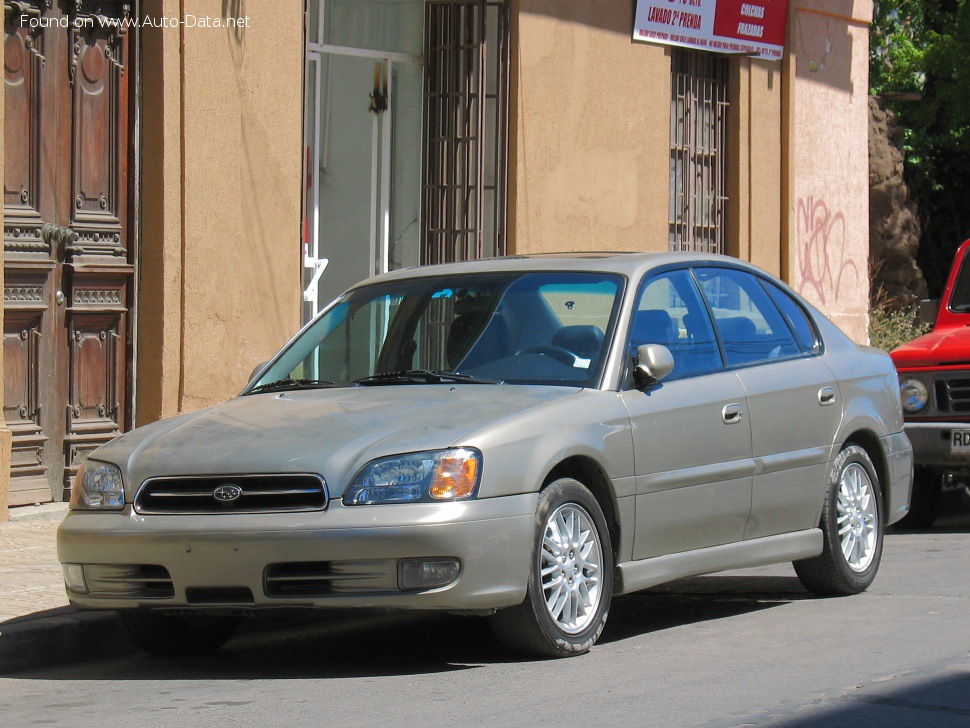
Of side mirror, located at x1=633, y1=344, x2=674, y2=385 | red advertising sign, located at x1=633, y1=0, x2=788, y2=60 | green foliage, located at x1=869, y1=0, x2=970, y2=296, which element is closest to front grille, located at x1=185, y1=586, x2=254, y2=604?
side mirror, located at x1=633, y1=344, x2=674, y2=385

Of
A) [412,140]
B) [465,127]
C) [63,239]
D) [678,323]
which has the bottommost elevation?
[678,323]

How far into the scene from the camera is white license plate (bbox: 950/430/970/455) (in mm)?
10227

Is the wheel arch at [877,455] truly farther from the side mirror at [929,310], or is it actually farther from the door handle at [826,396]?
the side mirror at [929,310]

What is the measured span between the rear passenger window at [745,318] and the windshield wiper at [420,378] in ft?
4.39

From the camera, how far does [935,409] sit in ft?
34.7

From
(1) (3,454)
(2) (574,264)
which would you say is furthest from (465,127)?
(2) (574,264)

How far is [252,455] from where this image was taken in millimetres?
5848

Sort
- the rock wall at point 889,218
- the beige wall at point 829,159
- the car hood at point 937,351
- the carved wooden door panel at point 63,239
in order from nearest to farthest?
the carved wooden door panel at point 63,239 → the car hood at point 937,351 → the beige wall at point 829,159 → the rock wall at point 889,218

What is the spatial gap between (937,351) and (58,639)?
6.41 metres

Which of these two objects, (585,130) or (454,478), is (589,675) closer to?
(454,478)

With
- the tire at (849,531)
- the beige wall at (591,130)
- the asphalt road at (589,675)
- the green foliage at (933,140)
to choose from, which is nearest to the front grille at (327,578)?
the asphalt road at (589,675)

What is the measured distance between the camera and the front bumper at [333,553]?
5605 millimetres

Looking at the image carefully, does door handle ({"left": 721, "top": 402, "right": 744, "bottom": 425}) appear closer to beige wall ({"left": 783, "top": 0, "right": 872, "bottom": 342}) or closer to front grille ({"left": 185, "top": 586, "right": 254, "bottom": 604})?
front grille ({"left": 185, "top": 586, "right": 254, "bottom": 604})

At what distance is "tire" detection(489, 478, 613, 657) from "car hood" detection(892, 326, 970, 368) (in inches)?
200
